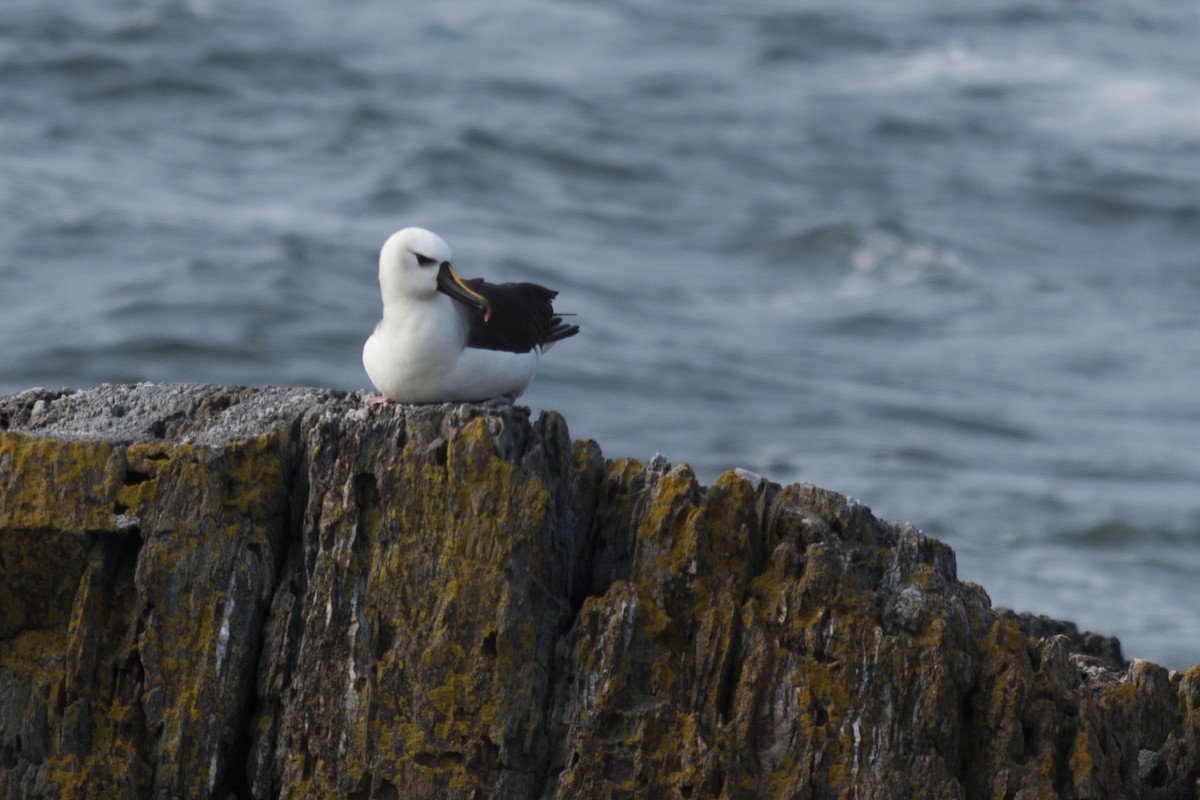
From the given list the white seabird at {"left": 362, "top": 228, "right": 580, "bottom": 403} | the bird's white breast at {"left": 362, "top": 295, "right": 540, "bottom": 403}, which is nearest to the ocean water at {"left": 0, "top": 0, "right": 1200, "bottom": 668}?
the white seabird at {"left": 362, "top": 228, "right": 580, "bottom": 403}

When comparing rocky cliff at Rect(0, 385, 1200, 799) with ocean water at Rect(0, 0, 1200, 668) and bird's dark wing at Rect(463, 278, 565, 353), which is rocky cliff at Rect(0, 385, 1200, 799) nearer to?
bird's dark wing at Rect(463, 278, 565, 353)

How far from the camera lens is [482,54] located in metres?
36.2

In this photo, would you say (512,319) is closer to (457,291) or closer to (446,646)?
(457,291)

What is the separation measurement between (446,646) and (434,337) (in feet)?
4.59

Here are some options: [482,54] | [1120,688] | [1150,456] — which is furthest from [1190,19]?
[1120,688]

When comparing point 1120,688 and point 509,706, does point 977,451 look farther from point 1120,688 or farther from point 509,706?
point 509,706

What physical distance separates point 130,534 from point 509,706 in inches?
59.0

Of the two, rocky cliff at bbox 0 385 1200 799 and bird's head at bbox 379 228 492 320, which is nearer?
rocky cliff at bbox 0 385 1200 799

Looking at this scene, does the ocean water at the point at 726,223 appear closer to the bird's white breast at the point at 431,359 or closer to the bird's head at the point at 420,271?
the bird's white breast at the point at 431,359

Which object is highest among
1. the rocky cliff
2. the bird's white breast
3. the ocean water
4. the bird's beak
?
the ocean water

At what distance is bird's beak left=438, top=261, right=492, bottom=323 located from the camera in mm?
6844

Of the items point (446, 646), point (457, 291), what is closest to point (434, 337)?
point (457, 291)

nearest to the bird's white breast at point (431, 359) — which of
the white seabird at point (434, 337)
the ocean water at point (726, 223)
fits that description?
the white seabird at point (434, 337)

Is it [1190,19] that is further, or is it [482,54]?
[1190,19]
